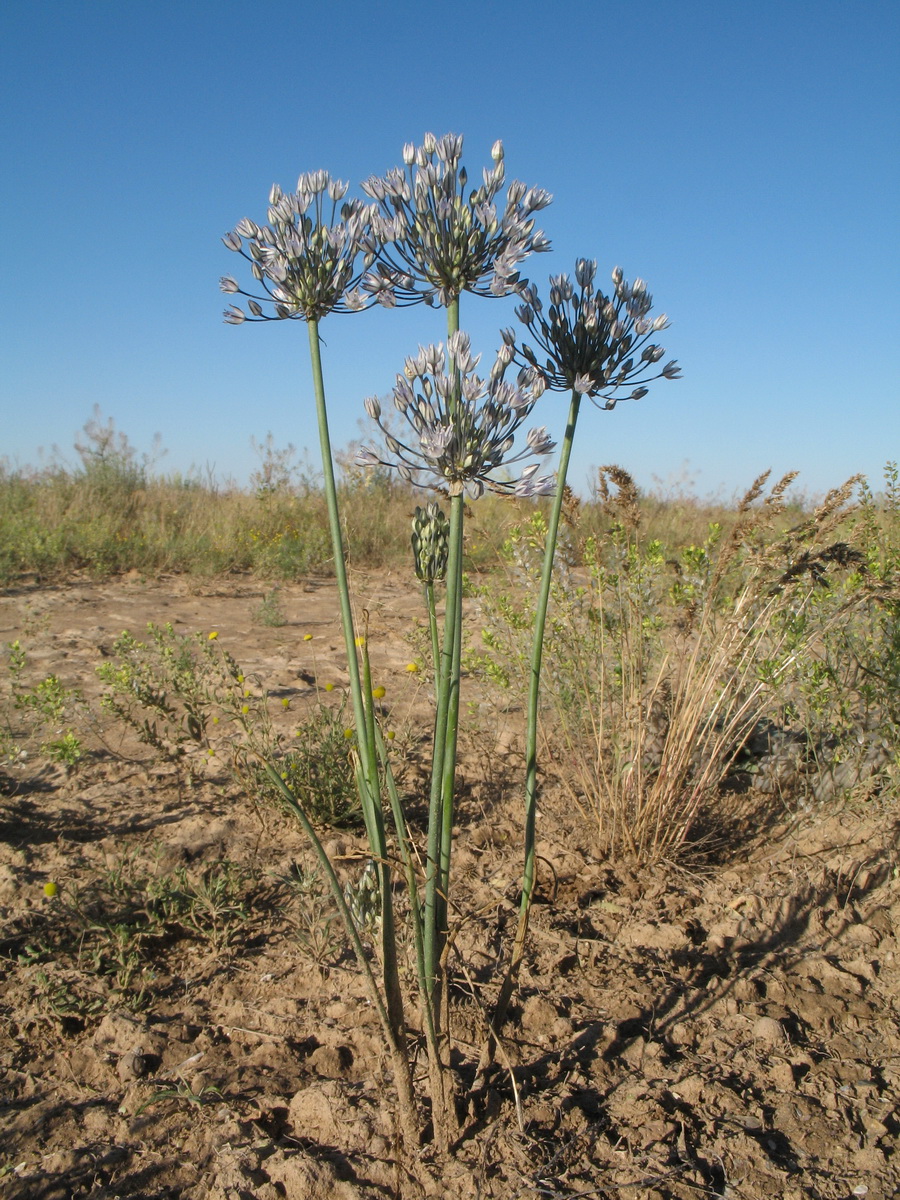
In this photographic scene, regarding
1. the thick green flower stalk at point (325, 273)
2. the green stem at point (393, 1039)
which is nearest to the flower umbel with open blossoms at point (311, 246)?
the thick green flower stalk at point (325, 273)

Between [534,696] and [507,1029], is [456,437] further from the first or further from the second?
[507,1029]

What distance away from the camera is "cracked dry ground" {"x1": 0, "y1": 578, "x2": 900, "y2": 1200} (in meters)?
1.83

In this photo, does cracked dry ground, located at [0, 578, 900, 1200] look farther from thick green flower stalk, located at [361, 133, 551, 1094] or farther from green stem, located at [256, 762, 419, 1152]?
thick green flower stalk, located at [361, 133, 551, 1094]

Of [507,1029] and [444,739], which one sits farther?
[507,1029]

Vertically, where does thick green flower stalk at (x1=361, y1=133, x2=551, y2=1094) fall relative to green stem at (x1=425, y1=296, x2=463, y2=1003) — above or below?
above

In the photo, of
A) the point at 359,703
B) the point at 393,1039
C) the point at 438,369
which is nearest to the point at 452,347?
the point at 438,369

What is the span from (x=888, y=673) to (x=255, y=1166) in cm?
270

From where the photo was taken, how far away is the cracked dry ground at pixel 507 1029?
183 centimetres

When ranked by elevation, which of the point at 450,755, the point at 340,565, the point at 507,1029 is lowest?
the point at 507,1029

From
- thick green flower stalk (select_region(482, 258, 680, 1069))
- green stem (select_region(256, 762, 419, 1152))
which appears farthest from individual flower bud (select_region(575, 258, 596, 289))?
green stem (select_region(256, 762, 419, 1152))

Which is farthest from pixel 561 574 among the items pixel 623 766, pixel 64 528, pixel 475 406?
pixel 64 528

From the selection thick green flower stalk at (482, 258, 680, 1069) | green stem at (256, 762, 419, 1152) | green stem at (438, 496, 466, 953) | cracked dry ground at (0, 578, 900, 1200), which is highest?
thick green flower stalk at (482, 258, 680, 1069)

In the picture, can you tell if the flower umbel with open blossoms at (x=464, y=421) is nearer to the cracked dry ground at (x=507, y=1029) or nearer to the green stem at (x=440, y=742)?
the green stem at (x=440, y=742)

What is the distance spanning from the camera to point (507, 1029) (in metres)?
2.27
